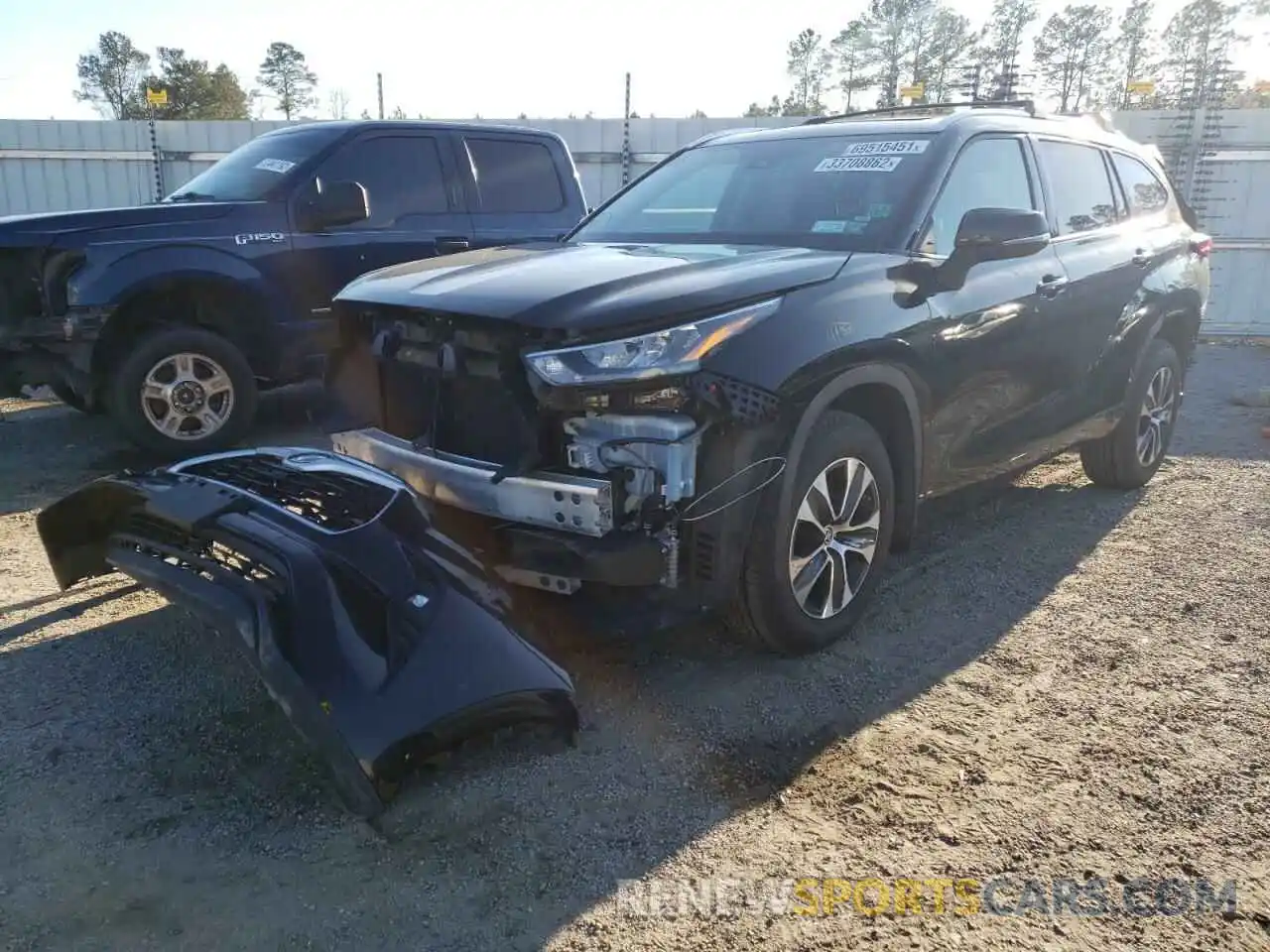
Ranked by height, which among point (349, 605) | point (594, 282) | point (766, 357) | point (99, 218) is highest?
point (99, 218)

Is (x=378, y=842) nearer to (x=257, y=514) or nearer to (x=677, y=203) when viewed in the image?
(x=257, y=514)

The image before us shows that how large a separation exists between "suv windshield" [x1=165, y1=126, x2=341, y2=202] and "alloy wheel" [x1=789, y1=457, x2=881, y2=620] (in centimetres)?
463

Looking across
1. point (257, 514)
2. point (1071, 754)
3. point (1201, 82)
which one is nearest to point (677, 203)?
point (257, 514)

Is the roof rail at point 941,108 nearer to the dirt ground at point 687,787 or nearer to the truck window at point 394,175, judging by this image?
the dirt ground at point 687,787

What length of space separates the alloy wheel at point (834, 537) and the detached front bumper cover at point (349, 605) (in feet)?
3.31

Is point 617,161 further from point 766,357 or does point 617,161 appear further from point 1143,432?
point 766,357

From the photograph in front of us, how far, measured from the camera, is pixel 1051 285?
4.39 meters

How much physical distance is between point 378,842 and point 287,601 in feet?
2.14

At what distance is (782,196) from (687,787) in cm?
252

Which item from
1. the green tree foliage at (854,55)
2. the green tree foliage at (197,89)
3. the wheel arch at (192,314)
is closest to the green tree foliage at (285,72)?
the green tree foliage at (197,89)

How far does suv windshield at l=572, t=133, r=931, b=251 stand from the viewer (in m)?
3.87

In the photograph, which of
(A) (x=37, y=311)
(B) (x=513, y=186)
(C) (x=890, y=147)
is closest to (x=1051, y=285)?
(C) (x=890, y=147)

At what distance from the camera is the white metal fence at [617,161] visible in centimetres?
1243

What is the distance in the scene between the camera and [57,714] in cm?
314
